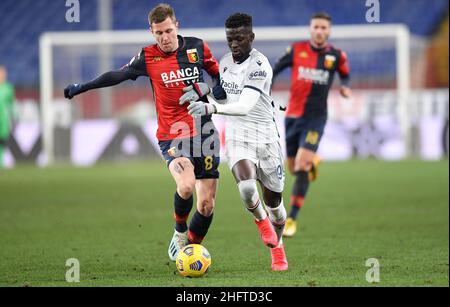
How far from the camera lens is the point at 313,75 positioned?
11531 mm

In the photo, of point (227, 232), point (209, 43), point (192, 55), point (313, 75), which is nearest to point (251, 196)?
point (192, 55)

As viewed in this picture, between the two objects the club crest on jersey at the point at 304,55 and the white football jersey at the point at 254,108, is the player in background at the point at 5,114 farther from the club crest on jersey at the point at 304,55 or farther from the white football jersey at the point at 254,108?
the white football jersey at the point at 254,108

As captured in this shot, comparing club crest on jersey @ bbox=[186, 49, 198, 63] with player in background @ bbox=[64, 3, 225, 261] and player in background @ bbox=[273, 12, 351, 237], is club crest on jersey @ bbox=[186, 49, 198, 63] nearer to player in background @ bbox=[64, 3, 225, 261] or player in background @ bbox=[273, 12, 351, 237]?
player in background @ bbox=[64, 3, 225, 261]

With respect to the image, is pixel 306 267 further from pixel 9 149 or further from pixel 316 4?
pixel 316 4

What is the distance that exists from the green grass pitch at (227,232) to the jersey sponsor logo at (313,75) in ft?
5.88

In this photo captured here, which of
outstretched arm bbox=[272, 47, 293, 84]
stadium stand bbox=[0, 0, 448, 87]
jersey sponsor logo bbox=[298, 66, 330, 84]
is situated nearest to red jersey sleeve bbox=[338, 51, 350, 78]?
jersey sponsor logo bbox=[298, 66, 330, 84]

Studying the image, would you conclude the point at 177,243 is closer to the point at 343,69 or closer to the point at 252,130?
the point at 252,130

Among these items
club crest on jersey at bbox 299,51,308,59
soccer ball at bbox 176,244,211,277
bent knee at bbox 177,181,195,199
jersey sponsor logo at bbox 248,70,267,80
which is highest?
club crest on jersey at bbox 299,51,308,59

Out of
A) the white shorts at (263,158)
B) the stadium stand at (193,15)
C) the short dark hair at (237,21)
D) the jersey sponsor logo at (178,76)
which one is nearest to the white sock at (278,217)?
the white shorts at (263,158)

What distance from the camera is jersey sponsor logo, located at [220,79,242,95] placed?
7.79 m

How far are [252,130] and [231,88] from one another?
0.41 m

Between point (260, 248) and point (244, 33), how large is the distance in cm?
269

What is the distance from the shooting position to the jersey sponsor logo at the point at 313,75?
37.8ft

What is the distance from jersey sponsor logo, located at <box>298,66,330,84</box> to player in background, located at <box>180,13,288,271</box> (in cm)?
343
